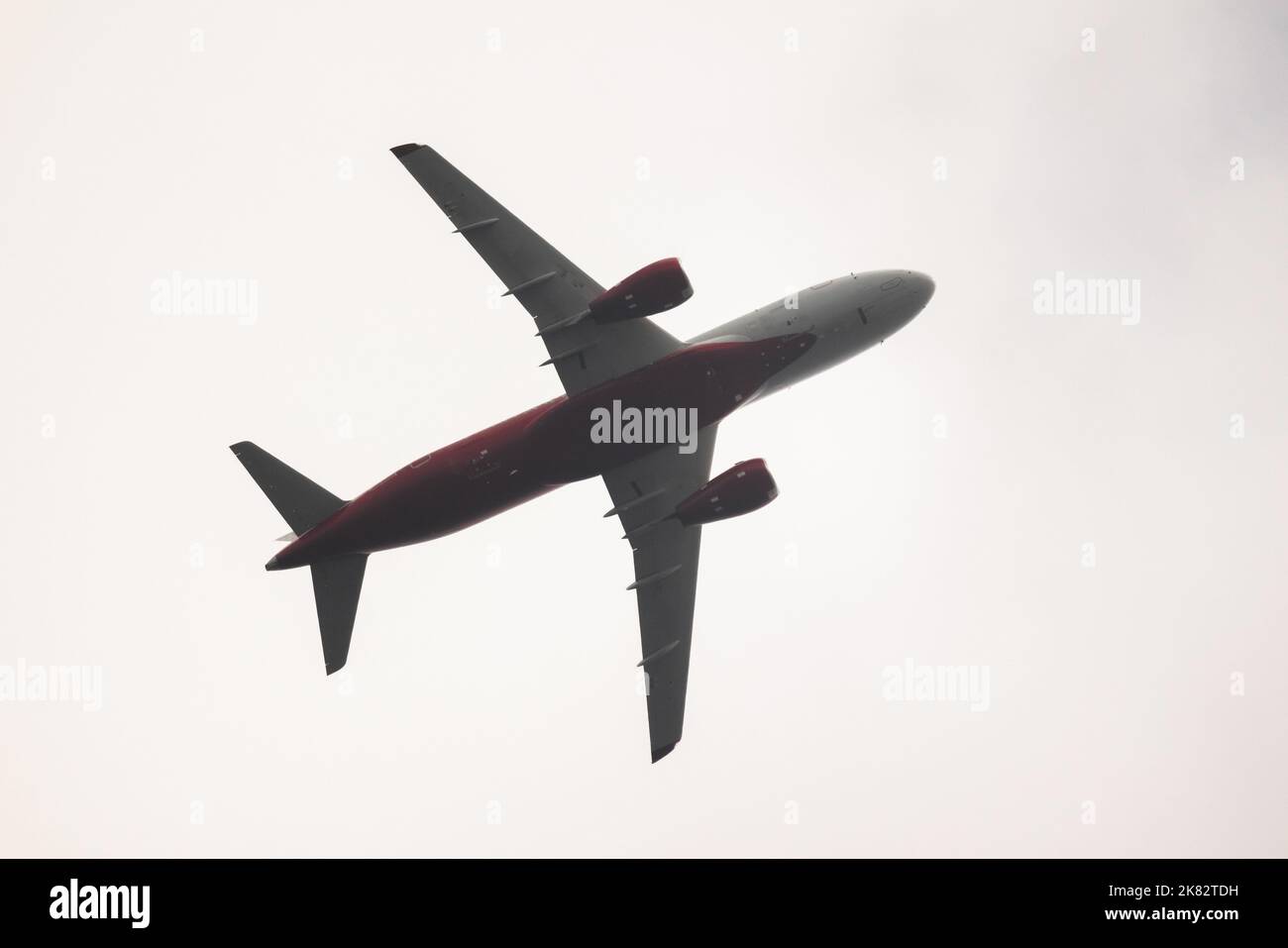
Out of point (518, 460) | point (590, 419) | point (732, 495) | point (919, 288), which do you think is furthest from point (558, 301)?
point (919, 288)

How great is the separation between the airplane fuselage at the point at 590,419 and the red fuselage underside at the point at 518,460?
0.13 ft

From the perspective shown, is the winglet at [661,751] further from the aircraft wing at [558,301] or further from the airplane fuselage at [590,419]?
the aircraft wing at [558,301]

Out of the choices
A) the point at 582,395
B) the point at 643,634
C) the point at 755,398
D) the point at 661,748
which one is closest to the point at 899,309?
the point at 755,398

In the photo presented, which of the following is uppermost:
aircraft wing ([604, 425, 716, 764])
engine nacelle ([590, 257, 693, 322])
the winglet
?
engine nacelle ([590, 257, 693, 322])

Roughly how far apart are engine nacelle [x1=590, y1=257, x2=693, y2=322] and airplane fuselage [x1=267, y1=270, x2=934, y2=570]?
8.30 feet

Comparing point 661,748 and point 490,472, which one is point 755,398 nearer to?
point 490,472

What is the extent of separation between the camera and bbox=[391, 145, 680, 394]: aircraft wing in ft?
169

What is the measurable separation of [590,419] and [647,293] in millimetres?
5483

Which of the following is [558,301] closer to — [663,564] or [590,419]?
[590,419]

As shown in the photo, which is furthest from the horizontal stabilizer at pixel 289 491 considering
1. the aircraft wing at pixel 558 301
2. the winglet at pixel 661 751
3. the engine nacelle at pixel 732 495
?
the winglet at pixel 661 751

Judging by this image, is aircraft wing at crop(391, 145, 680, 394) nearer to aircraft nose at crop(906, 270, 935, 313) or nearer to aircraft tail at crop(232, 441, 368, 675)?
aircraft nose at crop(906, 270, 935, 313)

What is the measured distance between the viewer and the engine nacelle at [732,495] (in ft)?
169

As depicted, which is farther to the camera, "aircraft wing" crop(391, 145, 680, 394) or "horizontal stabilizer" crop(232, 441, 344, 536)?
"aircraft wing" crop(391, 145, 680, 394)

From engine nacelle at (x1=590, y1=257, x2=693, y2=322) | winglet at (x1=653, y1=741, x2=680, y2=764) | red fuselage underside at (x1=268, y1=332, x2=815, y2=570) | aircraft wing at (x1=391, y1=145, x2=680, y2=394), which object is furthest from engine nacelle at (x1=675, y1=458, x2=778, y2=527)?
winglet at (x1=653, y1=741, x2=680, y2=764)
